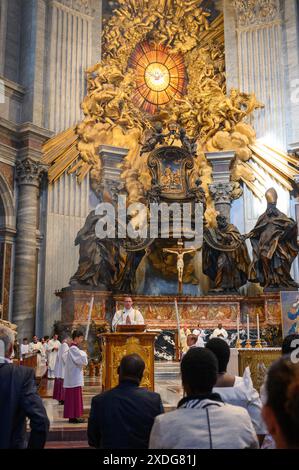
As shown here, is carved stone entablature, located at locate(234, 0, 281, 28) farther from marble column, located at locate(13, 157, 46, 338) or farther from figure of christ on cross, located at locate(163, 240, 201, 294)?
marble column, located at locate(13, 157, 46, 338)

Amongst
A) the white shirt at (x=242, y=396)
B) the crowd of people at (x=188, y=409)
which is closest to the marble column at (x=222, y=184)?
the crowd of people at (x=188, y=409)

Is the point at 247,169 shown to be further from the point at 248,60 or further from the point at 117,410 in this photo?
the point at 117,410

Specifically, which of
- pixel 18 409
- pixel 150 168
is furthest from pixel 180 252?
pixel 18 409

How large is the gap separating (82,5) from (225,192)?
798 centimetres

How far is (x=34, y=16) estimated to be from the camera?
Result: 657 inches

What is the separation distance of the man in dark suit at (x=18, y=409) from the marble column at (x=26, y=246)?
1179 centimetres

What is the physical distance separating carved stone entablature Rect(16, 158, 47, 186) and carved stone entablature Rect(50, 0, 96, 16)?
5.85 meters

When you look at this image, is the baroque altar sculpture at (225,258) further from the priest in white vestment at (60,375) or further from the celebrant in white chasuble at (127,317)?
the celebrant in white chasuble at (127,317)

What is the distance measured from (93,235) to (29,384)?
11.3m

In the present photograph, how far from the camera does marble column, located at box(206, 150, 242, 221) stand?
56.8 feet

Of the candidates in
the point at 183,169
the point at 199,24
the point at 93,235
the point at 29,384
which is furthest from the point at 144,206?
the point at 29,384

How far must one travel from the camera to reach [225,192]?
17359 mm

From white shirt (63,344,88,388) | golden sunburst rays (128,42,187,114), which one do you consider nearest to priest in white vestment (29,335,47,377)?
white shirt (63,344,88,388)
